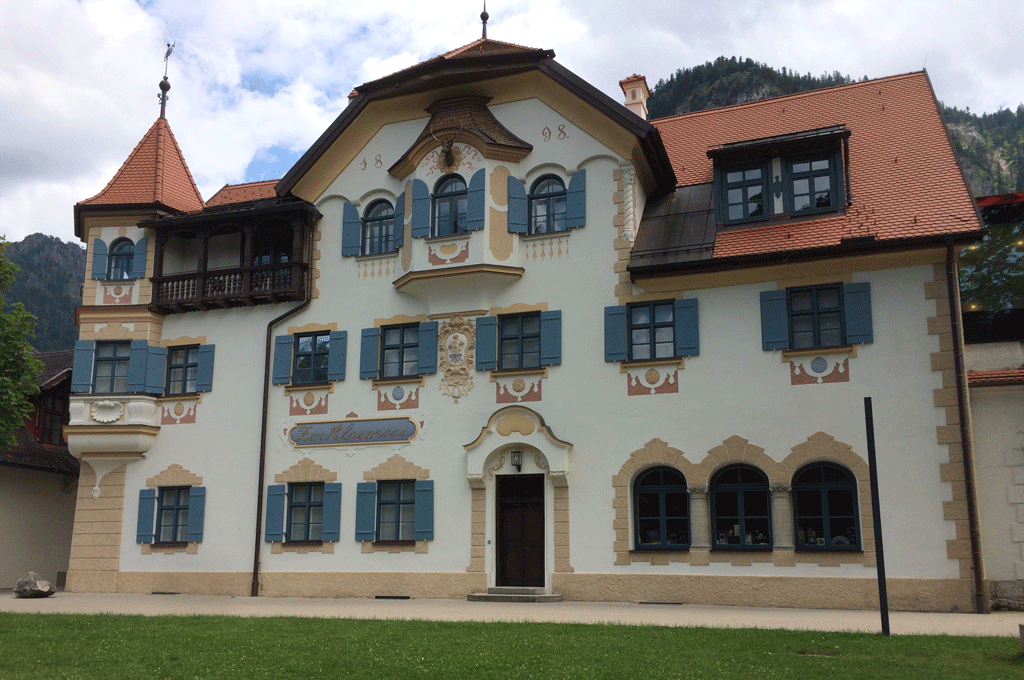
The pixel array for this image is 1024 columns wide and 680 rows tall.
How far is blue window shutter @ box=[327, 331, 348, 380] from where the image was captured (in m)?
23.8

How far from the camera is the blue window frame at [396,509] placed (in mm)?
22609

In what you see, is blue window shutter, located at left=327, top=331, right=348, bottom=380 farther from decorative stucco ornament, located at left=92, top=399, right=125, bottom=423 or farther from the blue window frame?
decorative stucco ornament, located at left=92, top=399, right=125, bottom=423

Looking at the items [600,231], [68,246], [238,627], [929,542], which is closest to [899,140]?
[600,231]

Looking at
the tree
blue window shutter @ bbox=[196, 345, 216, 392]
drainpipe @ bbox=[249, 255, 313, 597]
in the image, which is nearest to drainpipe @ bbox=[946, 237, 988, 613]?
drainpipe @ bbox=[249, 255, 313, 597]

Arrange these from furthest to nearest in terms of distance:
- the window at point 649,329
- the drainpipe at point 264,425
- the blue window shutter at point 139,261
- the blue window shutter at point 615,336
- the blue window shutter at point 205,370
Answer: the blue window shutter at point 139,261, the blue window shutter at point 205,370, the drainpipe at point 264,425, the blue window shutter at point 615,336, the window at point 649,329

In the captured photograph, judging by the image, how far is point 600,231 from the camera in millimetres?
22250

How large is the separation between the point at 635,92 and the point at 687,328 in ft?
27.4

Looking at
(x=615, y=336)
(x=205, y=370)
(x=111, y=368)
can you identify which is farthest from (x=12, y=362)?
(x=615, y=336)

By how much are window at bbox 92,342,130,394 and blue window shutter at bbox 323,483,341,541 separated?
6613mm

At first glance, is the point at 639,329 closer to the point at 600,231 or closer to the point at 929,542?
the point at 600,231

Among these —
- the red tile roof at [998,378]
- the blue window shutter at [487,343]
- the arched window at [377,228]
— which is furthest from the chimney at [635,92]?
the red tile roof at [998,378]

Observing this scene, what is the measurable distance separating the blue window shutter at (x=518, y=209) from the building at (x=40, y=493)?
46.8 feet

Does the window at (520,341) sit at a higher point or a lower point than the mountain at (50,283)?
lower

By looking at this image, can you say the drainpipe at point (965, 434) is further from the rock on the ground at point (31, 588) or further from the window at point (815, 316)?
the rock on the ground at point (31, 588)
